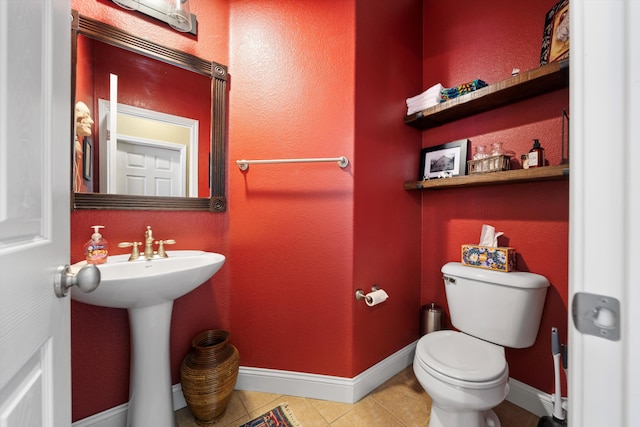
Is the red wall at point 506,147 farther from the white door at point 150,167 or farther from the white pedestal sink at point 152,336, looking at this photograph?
the white door at point 150,167

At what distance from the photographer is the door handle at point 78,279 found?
437 millimetres

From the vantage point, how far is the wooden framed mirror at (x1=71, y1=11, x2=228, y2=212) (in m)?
1.02

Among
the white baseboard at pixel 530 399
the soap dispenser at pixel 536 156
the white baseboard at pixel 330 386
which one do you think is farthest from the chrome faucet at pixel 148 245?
the white baseboard at pixel 530 399

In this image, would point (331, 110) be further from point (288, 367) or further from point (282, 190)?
point (288, 367)

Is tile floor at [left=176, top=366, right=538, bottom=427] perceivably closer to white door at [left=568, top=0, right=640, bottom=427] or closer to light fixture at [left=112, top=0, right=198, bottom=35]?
white door at [left=568, top=0, right=640, bottom=427]

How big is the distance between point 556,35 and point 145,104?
1.98 meters

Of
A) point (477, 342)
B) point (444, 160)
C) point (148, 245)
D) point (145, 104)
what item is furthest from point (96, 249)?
point (444, 160)

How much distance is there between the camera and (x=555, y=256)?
117cm

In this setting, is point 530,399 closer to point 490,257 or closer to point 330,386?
point 490,257

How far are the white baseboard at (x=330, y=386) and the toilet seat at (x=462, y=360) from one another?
0.44 m

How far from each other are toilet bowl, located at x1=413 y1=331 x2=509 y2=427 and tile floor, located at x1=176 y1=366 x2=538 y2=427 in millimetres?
185

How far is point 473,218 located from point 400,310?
29.4 inches

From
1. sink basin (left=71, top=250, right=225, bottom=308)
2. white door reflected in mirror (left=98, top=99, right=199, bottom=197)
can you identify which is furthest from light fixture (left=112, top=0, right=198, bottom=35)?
sink basin (left=71, top=250, right=225, bottom=308)

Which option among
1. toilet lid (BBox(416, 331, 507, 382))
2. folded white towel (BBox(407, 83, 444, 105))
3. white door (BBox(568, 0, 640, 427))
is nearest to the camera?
white door (BBox(568, 0, 640, 427))
